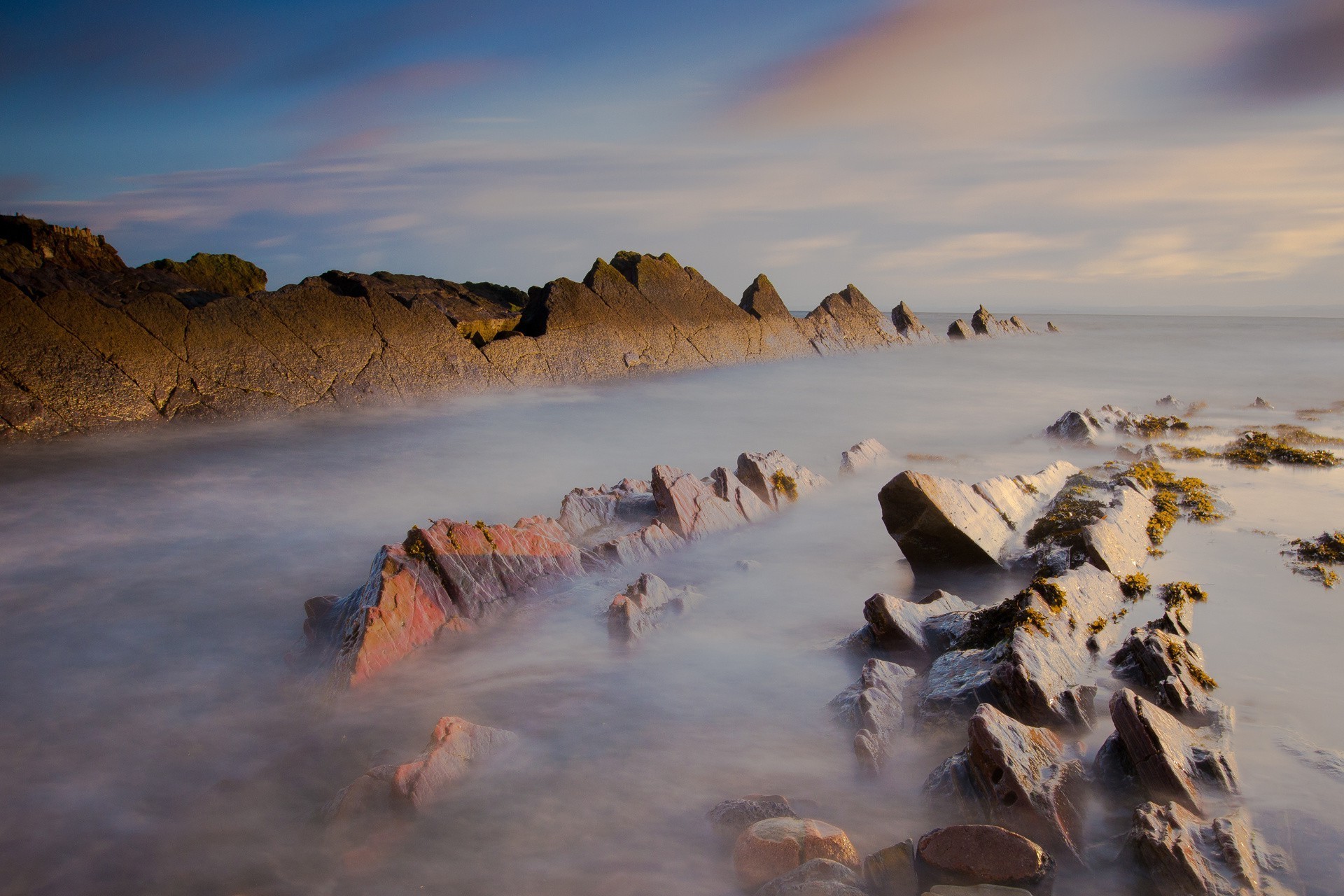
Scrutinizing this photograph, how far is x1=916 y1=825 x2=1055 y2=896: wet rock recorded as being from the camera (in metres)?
2.22

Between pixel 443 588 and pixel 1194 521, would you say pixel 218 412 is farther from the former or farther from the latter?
pixel 1194 521

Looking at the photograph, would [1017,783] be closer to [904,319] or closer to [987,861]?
[987,861]

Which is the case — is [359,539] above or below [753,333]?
below

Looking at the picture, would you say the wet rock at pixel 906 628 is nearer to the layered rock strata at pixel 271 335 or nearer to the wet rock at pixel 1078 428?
the wet rock at pixel 1078 428

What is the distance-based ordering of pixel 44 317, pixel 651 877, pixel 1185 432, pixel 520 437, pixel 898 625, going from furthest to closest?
pixel 1185 432 < pixel 520 437 < pixel 44 317 < pixel 898 625 < pixel 651 877

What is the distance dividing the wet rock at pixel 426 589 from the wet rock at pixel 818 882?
231 centimetres

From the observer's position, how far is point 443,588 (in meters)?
4.20

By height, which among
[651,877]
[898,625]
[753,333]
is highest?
[753,333]

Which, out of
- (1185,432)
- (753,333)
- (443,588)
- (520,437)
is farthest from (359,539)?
(753,333)

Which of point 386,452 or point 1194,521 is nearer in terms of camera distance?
point 1194,521

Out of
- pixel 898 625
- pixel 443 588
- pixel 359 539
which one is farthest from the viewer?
pixel 359 539

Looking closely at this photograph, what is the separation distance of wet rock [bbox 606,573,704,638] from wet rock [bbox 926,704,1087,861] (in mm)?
1846

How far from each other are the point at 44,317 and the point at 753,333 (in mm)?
12429

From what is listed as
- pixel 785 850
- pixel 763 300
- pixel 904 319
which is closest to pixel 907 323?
pixel 904 319
